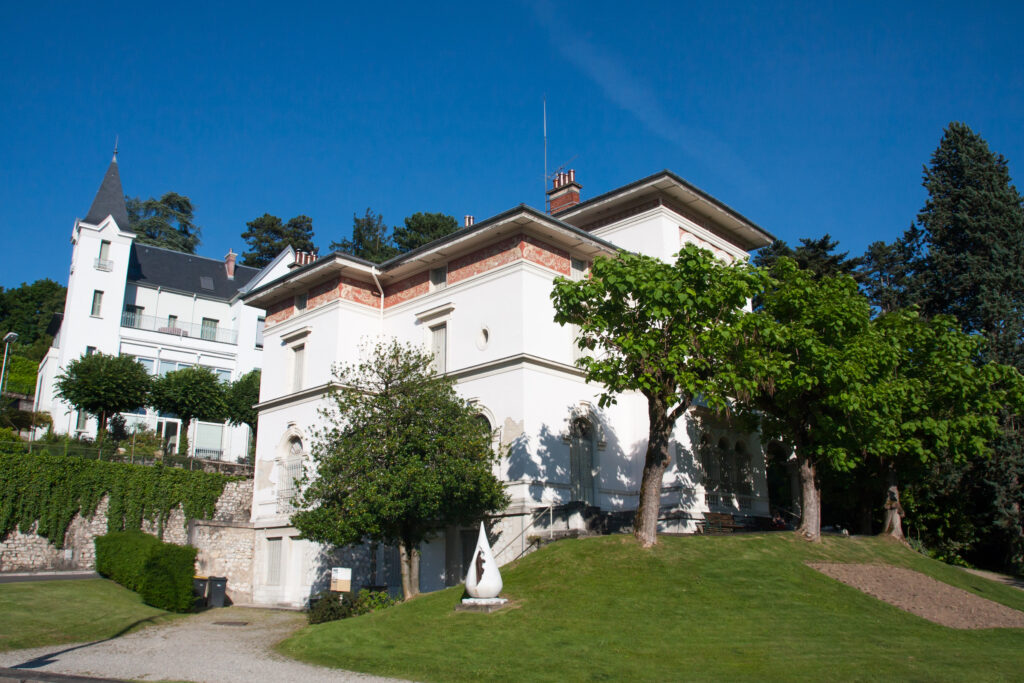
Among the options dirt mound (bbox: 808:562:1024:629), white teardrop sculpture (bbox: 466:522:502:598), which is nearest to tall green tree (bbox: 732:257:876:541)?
dirt mound (bbox: 808:562:1024:629)

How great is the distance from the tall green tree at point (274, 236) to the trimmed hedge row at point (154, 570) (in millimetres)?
47799

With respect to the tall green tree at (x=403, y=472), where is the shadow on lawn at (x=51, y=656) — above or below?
below

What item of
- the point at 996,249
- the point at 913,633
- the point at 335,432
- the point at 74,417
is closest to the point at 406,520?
the point at 335,432

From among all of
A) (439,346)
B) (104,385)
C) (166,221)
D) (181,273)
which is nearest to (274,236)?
(166,221)

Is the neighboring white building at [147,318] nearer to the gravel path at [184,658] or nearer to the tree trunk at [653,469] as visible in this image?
the gravel path at [184,658]

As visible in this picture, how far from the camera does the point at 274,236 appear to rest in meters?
70.8

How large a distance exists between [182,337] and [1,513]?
20.6m

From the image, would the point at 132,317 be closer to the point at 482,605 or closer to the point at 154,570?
the point at 154,570

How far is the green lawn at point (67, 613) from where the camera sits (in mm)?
15477

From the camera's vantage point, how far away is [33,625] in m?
16.1

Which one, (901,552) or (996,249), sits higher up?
(996,249)

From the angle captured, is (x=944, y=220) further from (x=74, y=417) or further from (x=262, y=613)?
(x=74, y=417)

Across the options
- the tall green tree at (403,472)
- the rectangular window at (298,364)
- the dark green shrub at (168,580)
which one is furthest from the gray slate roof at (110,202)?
the tall green tree at (403,472)

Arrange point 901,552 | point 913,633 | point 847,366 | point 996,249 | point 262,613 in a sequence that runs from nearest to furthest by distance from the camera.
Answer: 1. point 913,633
2. point 847,366
3. point 901,552
4. point 262,613
5. point 996,249
